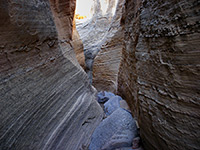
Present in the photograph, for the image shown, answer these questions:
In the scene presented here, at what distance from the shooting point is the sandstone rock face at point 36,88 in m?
1.10

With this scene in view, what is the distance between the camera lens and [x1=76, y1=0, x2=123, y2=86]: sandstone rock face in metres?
4.46

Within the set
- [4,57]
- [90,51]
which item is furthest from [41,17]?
[90,51]

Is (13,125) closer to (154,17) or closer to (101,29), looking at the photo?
(154,17)

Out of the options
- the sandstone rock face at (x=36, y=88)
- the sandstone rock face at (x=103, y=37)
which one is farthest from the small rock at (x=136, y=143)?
the sandstone rock face at (x=103, y=37)

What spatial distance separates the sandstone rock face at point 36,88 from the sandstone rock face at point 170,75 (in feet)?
3.30

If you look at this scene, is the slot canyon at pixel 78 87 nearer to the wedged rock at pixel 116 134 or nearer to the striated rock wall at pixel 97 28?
the wedged rock at pixel 116 134

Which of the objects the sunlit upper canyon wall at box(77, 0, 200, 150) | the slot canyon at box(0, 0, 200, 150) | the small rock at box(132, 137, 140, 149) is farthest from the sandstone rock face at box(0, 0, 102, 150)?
the sunlit upper canyon wall at box(77, 0, 200, 150)

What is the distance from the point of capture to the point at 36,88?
1.34 metres

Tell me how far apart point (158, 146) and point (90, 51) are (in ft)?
20.1

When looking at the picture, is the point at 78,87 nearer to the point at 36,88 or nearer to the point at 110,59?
the point at 36,88

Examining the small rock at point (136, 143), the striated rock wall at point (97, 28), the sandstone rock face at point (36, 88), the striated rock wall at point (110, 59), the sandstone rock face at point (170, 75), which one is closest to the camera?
the sandstone rock face at point (170, 75)

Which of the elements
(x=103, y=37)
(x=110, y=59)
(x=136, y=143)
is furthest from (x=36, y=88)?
(x=103, y=37)

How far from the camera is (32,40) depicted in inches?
53.2

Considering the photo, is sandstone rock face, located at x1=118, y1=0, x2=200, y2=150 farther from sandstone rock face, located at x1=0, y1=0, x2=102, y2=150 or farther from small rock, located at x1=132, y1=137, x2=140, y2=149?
sandstone rock face, located at x1=0, y1=0, x2=102, y2=150
